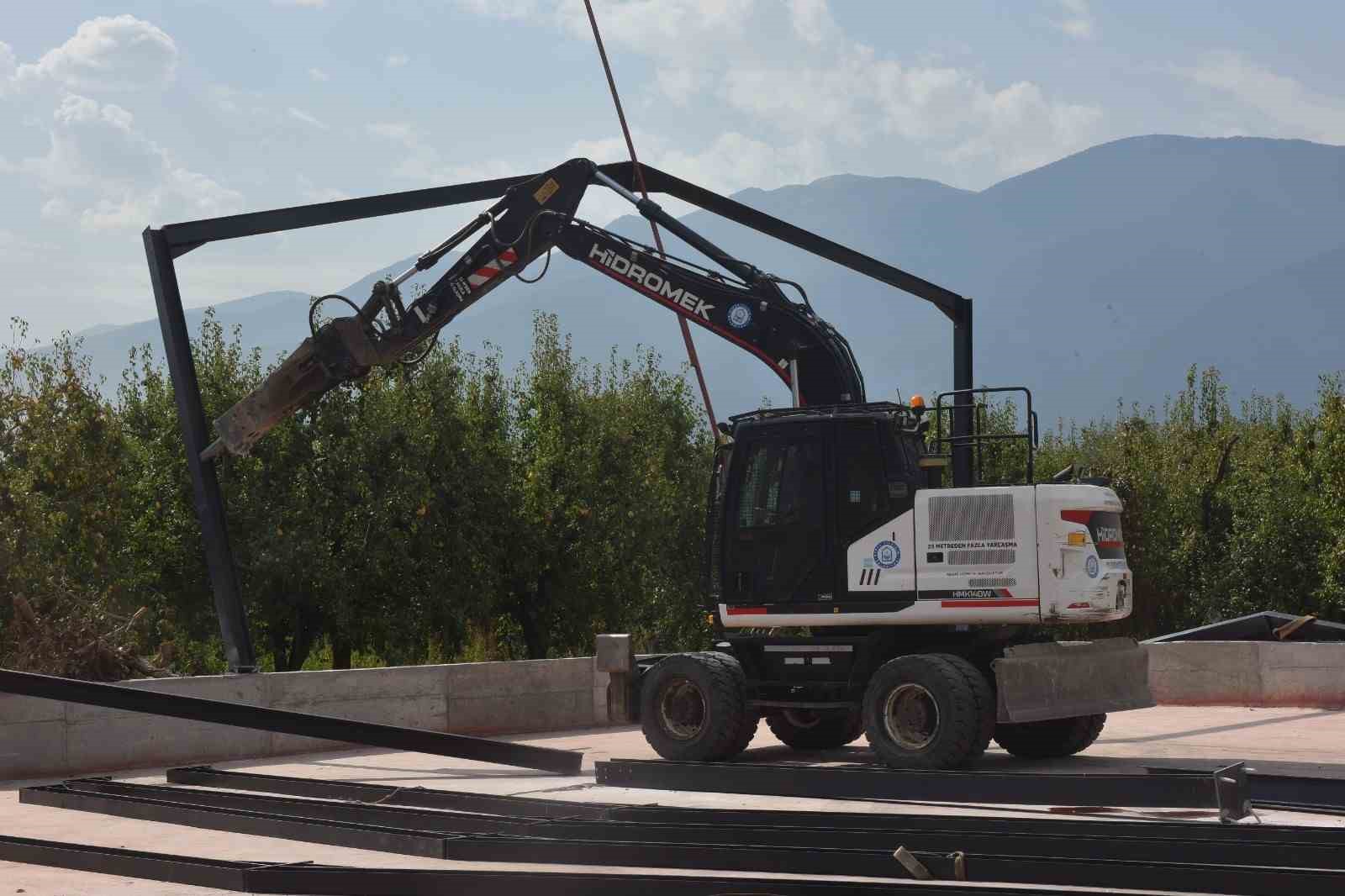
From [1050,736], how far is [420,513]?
2478cm

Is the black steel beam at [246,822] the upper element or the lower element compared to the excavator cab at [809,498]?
lower

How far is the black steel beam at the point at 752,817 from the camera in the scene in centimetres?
846

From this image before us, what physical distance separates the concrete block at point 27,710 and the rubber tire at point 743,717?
226 inches

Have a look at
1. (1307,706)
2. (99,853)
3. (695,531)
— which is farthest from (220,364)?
(99,853)

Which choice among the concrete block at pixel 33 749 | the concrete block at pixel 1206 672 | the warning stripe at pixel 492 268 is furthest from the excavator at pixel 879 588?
the concrete block at pixel 1206 672

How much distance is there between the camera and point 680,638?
41.9 metres

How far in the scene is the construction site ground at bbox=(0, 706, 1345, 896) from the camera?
28.8 ft

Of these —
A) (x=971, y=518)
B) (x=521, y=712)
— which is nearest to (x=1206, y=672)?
(x=971, y=518)

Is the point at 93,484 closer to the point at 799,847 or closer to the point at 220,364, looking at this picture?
the point at 220,364

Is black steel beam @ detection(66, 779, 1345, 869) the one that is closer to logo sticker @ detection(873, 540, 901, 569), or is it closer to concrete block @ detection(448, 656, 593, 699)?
logo sticker @ detection(873, 540, 901, 569)

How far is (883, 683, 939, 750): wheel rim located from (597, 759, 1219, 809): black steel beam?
0.59 meters

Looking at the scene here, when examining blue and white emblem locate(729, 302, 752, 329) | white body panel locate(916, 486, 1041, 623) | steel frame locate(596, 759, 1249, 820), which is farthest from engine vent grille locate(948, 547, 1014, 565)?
blue and white emblem locate(729, 302, 752, 329)

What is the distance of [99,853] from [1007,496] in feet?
23.4

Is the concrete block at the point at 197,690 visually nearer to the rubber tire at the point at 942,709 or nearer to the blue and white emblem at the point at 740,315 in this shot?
the blue and white emblem at the point at 740,315
